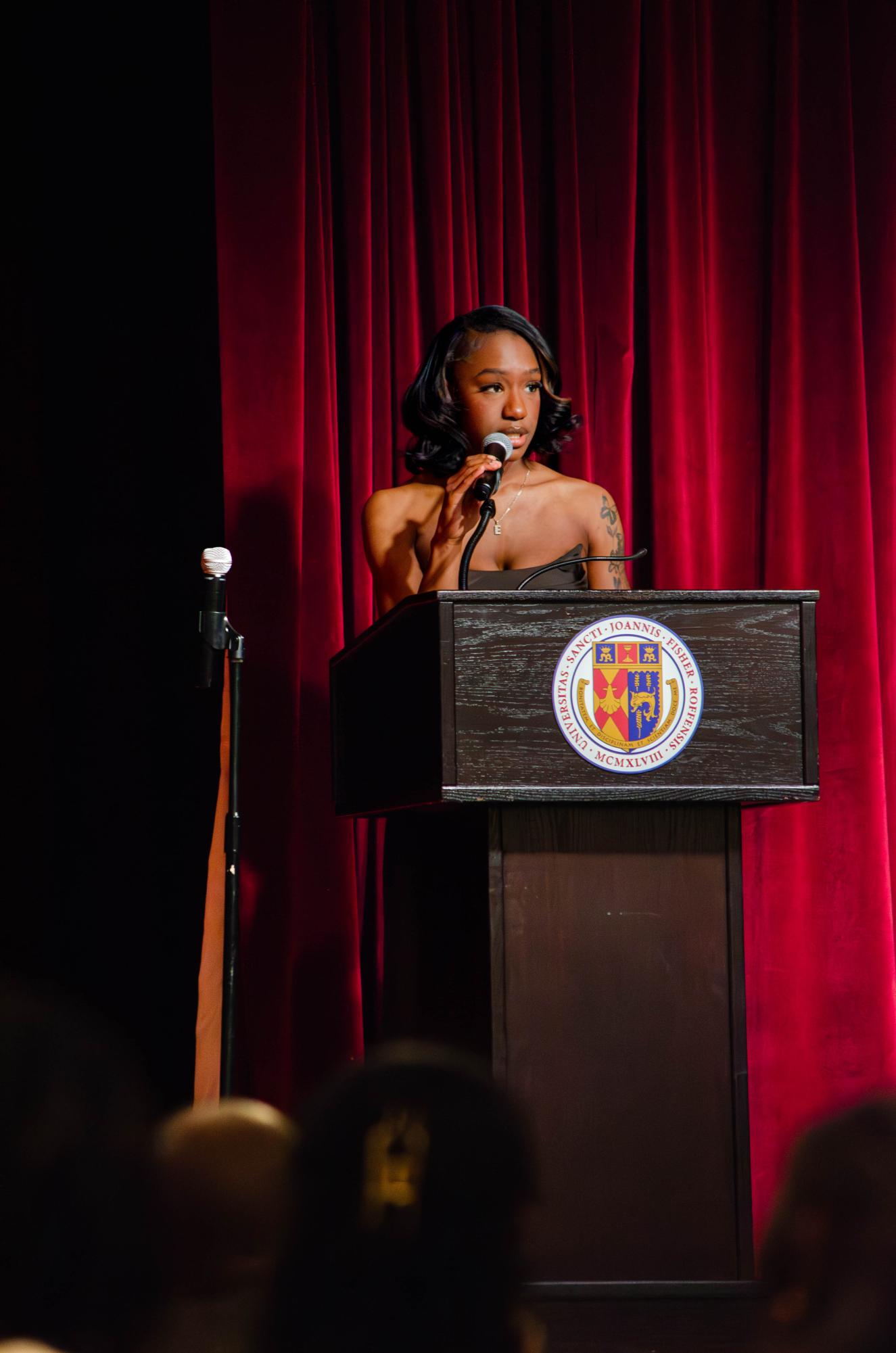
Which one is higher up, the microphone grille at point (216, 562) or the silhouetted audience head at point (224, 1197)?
the microphone grille at point (216, 562)

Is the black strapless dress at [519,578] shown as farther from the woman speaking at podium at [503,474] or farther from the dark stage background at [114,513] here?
the dark stage background at [114,513]

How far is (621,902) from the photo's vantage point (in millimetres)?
1516

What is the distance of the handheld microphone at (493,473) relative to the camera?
171 centimetres

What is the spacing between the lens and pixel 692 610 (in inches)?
59.9

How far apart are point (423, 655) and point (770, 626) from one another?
408 millimetres

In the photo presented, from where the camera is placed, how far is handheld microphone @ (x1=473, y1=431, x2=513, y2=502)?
1.71m

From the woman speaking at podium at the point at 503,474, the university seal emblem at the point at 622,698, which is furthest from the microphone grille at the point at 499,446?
the university seal emblem at the point at 622,698

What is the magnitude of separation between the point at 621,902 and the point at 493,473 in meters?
0.61

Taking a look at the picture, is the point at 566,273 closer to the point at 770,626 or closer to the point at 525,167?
the point at 525,167

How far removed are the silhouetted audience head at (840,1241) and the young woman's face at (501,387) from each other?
1.65 m

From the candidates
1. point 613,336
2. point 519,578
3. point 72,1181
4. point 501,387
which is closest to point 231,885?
point 519,578

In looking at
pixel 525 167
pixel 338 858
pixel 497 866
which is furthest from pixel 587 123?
pixel 497 866

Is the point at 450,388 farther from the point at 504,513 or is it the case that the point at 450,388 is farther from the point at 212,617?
the point at 212,617

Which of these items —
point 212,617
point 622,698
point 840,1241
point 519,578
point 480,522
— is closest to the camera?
point 840,1241
